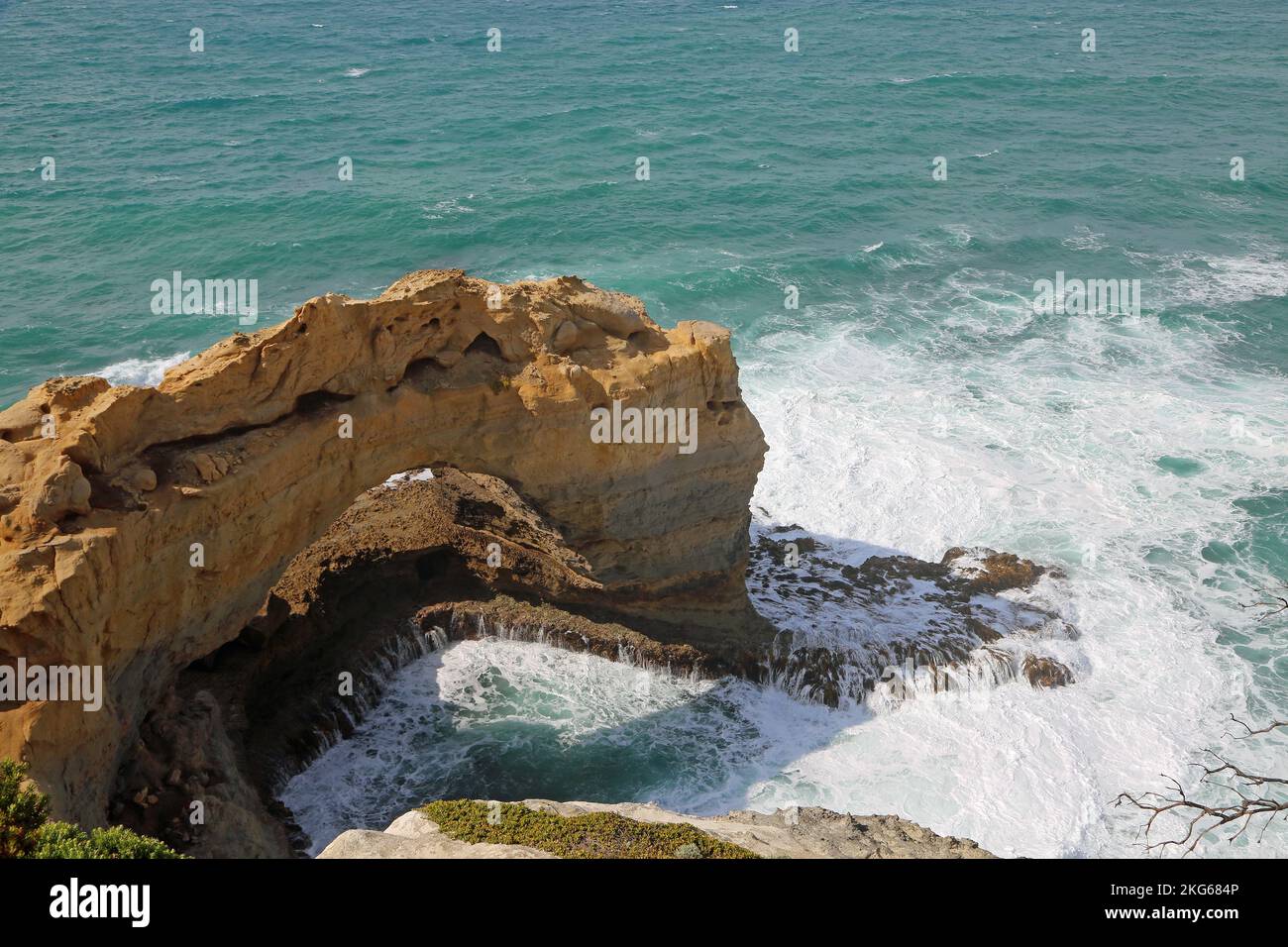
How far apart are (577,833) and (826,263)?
112 ft

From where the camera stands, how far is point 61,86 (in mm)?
66125

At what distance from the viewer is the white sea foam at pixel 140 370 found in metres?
36.9

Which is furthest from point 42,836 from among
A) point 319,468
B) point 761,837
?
point 761,837

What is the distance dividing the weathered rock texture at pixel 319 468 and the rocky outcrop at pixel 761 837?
4.20 m

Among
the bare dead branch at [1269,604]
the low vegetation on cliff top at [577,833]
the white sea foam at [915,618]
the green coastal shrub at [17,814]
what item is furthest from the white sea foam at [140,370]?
the bare dead branch at [1269,604]

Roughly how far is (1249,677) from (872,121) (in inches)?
1704

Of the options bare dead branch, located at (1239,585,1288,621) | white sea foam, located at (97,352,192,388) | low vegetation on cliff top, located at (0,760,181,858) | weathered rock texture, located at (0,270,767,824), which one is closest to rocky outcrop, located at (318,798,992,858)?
low vegetation on cliff top, located at (0,760,181,858)

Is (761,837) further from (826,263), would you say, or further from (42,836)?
(826,263)

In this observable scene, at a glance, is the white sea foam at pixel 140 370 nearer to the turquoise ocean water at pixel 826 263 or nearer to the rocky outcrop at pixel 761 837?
the turquoise ocean water at pixel 826 263

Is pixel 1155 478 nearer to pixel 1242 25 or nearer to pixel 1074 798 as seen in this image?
pixel 1074 798

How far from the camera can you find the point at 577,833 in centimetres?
1703

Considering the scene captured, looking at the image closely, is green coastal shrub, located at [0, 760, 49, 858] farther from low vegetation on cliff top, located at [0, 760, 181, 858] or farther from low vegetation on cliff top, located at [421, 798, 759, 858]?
low vegetation on cliff top, located at [421, 798, 759, 858]

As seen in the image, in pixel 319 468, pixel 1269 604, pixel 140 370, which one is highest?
pixel 319 468
